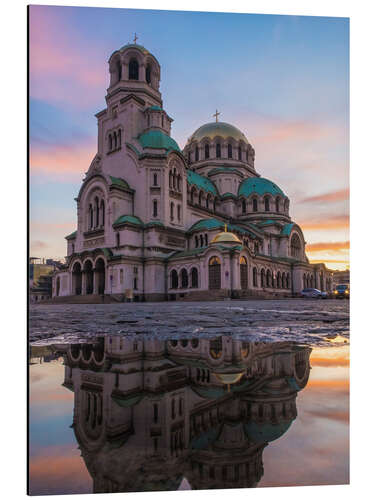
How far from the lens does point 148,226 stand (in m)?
27.8

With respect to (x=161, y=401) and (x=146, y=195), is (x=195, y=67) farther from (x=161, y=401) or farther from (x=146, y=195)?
(x=146, y=195)

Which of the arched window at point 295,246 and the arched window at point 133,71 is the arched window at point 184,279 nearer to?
the arched window at point 133,71

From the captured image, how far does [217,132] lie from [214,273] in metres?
22.2

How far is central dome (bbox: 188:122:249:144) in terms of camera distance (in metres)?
42.1

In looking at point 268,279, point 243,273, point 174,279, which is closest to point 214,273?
point 243,273

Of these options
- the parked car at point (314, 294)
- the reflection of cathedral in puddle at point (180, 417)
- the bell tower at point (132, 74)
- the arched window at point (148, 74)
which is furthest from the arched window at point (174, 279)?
the reflection of cathedral in puddle at point (180, 417)

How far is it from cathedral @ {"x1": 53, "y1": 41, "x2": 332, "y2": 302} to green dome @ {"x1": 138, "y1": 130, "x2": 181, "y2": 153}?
0.27 ft

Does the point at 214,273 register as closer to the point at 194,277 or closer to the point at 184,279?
the point at 194,277

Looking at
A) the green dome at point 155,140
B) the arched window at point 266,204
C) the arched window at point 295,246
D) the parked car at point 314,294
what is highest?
the green dome at point 155,140

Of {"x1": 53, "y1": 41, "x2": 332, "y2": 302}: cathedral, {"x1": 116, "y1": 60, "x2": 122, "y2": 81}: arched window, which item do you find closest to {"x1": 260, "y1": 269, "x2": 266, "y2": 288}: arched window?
{"x1": 53, "y1": 41, "x2": 332, "y2": 302}: cathedral

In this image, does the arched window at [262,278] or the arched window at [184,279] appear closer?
the arched window at [184,279]

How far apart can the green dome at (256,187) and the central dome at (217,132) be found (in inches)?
203

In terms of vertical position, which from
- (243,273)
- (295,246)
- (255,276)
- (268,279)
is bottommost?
(268,279)

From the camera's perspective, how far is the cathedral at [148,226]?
86.2ft
